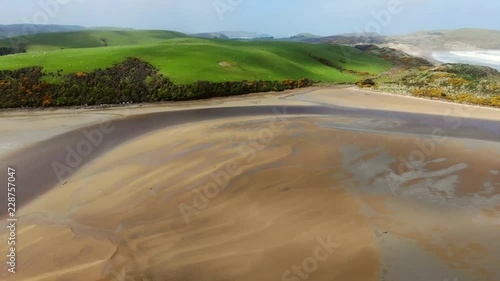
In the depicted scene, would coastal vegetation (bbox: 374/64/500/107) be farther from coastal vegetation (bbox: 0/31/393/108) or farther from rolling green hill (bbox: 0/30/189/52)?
rolling green hill (bbox: 0/30/189/52)

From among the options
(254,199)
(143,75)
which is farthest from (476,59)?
(254,199)

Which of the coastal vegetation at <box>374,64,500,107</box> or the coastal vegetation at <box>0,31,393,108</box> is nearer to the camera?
the coastal vegetation at <box>0,31,393,108</box>

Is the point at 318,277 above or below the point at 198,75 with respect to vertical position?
below

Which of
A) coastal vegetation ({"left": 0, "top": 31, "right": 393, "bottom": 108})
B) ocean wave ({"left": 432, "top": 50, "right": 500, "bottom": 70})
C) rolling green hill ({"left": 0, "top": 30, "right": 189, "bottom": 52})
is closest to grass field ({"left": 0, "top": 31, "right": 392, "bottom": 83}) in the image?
coastal vegetation ({"left": 0, "top": 31, "right": 393, "bottom": 108})

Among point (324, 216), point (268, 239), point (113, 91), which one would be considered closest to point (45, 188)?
point (268, 239)

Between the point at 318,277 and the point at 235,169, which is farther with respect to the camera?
the point at 235,169

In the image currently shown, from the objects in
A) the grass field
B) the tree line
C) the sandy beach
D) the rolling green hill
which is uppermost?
the rolling green hill

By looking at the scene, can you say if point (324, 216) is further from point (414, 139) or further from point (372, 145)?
point (414, 139)

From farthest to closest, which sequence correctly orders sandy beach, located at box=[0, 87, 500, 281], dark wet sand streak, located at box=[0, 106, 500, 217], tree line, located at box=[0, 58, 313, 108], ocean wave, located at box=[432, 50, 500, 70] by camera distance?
ocean wave, located at box=[432, 50, 500, 70] → tree line, located at box=[0, 58, 313, 108] → dark wet sand streak, located at box=[0, 106, 500, 217] → sandy beach, located at box=[0, 87, 500, 281]

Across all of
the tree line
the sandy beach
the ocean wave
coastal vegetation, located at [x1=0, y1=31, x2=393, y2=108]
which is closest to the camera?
the sandy beach
